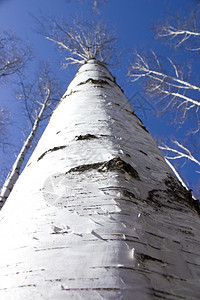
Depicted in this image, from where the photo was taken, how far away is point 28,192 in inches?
29.6

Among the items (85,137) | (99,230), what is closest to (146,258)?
(99,230)

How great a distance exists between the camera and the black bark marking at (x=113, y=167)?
70cm

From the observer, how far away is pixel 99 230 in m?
0.50

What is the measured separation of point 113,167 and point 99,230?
248mm

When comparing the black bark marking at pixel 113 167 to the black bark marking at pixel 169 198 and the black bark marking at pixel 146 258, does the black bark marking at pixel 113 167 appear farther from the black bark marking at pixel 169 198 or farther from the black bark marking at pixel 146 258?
the black bark marking at pixel 146 258

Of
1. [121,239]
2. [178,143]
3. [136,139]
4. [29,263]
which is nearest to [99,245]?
[121,239]

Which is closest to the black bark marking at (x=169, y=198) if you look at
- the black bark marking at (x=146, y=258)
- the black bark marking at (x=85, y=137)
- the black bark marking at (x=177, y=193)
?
the black bark marking at (x=177, y=193)

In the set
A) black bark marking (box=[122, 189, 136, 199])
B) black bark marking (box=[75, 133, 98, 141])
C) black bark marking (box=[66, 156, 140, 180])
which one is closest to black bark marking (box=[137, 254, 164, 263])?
black bark marking (box=[122, 189, 136, 199])

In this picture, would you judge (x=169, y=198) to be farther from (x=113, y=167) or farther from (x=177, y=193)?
(x=113, y=167)

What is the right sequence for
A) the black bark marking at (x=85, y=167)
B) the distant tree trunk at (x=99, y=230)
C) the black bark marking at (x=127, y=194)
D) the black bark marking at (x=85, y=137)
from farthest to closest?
1. the black bark marking at (x=85, y=137)
2. the black bark marking at (x=85, y=167)
3. the black bark marking at (x=127, y=194)
4. the distant tree trunk at (x=99, y=230)

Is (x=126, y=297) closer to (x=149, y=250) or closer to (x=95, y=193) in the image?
(x=149, y=250)

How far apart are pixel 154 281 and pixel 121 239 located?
0.10m

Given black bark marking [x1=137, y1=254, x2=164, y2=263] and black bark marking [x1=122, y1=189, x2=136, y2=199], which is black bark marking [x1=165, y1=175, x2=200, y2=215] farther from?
black bark marking [x1=137, y1=254, x2=164, y2=263]

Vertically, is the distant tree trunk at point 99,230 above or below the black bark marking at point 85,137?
below
